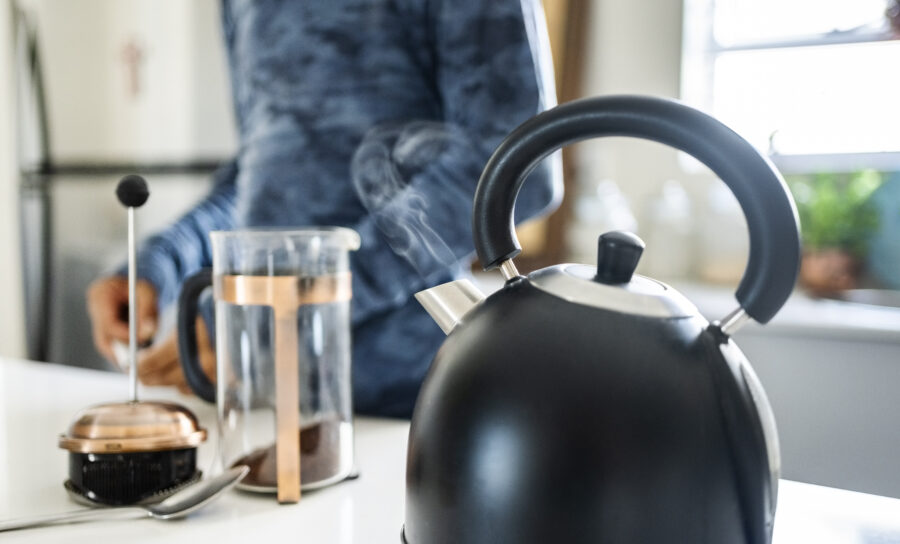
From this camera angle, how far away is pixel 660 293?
1.45 feet

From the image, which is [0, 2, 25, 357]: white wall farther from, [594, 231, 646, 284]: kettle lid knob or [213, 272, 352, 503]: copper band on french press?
[594, 231, 646, 284]: kettle lid knob

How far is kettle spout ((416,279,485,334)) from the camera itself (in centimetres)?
52

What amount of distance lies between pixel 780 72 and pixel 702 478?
221 cm

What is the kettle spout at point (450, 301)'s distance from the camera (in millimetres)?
524

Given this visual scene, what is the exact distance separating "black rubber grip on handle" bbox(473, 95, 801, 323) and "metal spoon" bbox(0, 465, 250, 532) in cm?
36

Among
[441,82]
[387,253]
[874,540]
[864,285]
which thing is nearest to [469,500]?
[874,540]

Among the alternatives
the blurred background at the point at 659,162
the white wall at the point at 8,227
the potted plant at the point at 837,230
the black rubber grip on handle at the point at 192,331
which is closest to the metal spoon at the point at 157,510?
the black rubber grip on handle at the point at 192,331

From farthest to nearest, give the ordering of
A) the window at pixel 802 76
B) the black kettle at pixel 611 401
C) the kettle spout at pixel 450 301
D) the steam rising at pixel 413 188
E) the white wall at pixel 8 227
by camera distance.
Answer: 1. the white wall at pixel 8 227
2. the window at pixel 802 76
3. the steam rising at pixel 413 188
4. the kettle spout at pixel 450 301
5. the black kettle at pixel 611 401

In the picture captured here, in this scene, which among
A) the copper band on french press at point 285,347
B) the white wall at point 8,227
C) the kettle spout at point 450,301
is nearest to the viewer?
the kettle spout at point 450,301

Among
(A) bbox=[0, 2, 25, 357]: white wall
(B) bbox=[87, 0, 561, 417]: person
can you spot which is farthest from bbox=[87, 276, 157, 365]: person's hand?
(A) bbox=[0, 2, 25, 357]: white wall

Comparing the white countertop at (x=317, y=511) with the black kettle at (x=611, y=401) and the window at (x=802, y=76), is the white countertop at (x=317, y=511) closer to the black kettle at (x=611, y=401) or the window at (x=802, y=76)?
the black kettle at (x=611, y=401)

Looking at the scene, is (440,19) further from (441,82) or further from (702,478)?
(702,478)

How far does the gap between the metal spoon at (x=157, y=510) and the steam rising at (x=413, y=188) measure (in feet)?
1.14

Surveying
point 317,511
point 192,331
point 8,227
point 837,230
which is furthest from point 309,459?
point 8,227
